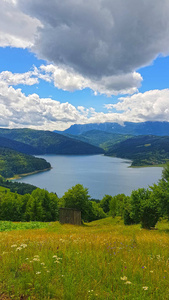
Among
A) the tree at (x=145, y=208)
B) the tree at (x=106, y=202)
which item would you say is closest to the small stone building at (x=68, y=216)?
the tree at (x=145, y=208)

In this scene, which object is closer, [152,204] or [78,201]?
[152,204]

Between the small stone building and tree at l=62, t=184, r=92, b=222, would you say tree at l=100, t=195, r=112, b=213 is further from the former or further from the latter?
the small stone building

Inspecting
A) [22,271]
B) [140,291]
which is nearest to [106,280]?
[140,291]

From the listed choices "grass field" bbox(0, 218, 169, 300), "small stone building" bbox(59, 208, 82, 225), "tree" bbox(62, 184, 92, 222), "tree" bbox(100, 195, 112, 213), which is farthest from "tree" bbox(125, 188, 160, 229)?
"tree" bbox(100, 195, 112, 213)

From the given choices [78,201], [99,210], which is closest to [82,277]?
[78,201]

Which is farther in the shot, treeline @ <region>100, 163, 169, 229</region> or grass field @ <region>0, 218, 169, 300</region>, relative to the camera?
treeline @ <region>100, 163, 169, 229</region>

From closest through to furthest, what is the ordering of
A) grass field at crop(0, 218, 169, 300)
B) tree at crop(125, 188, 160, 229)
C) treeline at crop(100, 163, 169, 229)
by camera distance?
grass field at crop(0, 218, 169, 300) < treeline at crop(100, 163, 169, 229) < tree at crop(125, 188, 160, 229)

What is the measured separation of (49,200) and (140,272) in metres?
69.1

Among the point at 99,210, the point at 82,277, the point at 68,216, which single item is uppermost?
the point at 82,277

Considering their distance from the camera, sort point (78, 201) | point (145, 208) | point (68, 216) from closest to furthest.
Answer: point (145, 208)
point (68, 216)
point (78, 201)

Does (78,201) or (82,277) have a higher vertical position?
(82,277)

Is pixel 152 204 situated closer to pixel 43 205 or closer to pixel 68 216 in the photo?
pixel 68 216

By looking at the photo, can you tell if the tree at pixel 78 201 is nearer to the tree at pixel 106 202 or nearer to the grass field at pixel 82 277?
the grass field at pixel 82 277

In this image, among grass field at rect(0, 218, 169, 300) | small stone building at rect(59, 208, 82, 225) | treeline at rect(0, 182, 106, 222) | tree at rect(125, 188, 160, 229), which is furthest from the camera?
treeline at rect(0, 182, 106, 222)
